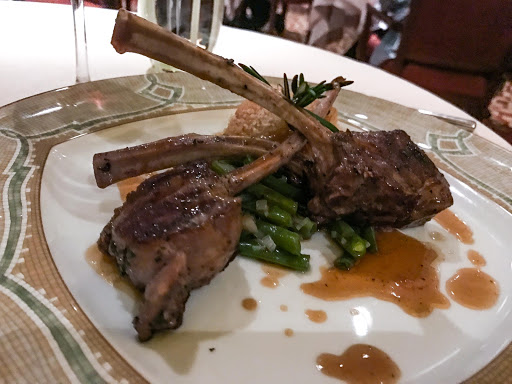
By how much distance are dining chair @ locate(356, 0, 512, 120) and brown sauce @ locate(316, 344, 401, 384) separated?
16.4 ft

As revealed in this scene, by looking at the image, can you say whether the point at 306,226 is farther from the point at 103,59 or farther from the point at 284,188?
the point at 103,59

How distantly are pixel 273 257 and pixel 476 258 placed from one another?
86 cm

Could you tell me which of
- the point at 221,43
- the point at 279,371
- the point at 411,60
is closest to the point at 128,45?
the point at 279,371

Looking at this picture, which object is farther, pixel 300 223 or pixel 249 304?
pixel 300 223

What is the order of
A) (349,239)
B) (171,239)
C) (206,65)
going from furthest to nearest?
1. (349,239)
2. (206,65)
3. (171,239)

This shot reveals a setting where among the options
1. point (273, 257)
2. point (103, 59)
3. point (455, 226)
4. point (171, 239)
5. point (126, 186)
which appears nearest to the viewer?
point (171, 239)

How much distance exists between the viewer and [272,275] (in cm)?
167

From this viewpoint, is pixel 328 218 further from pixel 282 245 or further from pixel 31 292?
pixel 31 292

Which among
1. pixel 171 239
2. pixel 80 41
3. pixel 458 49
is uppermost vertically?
pixel 80 41

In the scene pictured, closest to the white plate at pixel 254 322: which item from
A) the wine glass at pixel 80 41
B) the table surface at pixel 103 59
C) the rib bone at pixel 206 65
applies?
the rib bone at pixel 206 65

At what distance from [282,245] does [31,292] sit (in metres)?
0.85

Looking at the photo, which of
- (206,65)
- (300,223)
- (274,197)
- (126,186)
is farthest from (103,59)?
(300,223)

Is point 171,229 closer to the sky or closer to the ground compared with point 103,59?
closer to the sky

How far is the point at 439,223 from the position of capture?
2.09 m
